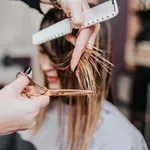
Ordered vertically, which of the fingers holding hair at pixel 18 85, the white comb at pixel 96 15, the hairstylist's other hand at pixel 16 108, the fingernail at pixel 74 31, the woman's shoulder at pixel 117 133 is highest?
the white comb at pixel 96 15

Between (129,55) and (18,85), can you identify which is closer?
(18,85)

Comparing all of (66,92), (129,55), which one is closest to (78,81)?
(66,92)

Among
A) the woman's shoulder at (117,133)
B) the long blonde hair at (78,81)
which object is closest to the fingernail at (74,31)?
the long blonde hair at (78,81)

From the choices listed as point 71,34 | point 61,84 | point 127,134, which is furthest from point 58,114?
point 71,34

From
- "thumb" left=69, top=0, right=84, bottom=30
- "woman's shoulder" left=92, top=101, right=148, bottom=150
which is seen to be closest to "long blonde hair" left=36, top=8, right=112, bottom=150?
"woman's shoulder" left=92, top=101, right=148, bottom=150

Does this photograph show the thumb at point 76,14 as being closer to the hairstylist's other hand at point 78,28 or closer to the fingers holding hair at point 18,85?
the hairstylist's other hand at point 78,28

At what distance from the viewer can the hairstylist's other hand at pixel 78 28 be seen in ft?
2.54

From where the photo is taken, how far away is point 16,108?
710mm

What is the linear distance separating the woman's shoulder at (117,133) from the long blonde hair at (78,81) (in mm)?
35

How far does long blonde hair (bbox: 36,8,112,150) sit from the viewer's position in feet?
3.21

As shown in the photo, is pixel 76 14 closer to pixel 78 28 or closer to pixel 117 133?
pixel 78 28

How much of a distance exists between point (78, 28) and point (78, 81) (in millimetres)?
195

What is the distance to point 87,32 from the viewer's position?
2.66ft

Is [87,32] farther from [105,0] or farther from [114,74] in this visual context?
[114,74]
